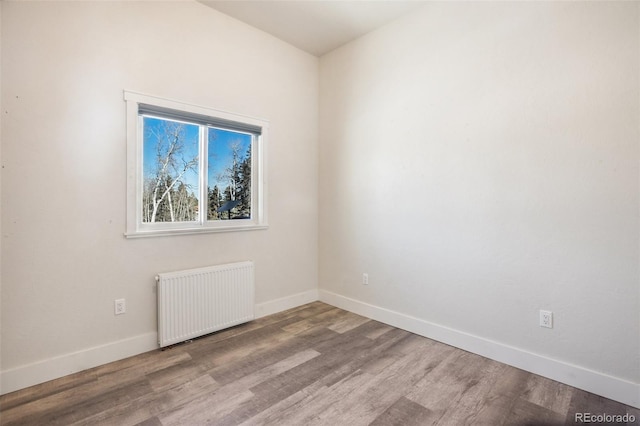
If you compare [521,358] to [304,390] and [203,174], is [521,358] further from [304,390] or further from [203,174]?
[203,174]

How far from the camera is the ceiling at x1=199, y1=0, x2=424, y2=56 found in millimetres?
2887

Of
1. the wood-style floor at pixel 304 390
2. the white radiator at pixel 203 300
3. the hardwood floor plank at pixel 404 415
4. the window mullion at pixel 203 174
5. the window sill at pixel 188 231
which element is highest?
the window mullion at pixel 203 174

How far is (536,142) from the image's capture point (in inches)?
89.8

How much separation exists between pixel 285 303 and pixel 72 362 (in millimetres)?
1947

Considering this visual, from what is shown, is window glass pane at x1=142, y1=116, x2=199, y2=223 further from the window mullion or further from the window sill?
the window sill

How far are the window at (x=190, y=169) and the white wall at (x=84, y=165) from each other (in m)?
0.09

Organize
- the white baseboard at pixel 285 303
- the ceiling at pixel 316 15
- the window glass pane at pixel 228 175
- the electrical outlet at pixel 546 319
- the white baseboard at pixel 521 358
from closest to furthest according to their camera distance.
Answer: the white baseboard at pixel 521 358, the electrical outlet at pixel 546 319, the ceiling at pixel 316 15, the window glass pane at pixel 228 175, the white baseboard at pixel 285 303

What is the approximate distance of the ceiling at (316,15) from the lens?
2.89 meters

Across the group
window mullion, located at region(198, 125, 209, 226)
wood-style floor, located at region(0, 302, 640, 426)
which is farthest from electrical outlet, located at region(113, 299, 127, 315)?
window mullion, located at region(198, 125, 209, 226)

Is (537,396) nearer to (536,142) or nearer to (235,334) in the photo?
(536,142)

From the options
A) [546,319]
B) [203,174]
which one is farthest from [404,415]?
[203,174]

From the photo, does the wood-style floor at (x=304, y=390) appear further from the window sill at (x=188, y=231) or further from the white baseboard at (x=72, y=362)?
the window sill at (x=188, y=231)

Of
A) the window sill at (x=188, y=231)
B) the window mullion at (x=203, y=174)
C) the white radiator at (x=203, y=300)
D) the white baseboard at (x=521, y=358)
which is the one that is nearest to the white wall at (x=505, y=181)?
the white baseboard at (x=521, y=358)

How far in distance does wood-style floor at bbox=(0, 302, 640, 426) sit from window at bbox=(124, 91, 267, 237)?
1098 mm
